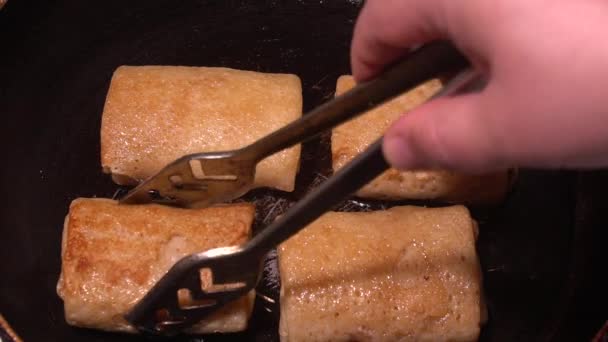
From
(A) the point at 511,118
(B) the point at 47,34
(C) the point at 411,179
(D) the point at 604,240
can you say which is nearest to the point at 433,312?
(C) the point at 411,179

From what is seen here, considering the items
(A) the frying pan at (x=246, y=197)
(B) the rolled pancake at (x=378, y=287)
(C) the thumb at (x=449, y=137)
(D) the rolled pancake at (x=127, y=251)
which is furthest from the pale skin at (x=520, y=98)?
(A) the frying pan at (x=246, y=197)

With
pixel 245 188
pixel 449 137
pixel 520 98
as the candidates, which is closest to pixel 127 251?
pixel 245 188

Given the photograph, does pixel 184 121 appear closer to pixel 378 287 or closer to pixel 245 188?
pixel 245 188

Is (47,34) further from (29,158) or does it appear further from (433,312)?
(433,312)

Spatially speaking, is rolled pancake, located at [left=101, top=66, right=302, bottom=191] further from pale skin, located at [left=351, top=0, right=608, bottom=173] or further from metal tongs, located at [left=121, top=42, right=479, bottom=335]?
pale skin, located at [left=351, top=0, right=608, bottom=173]

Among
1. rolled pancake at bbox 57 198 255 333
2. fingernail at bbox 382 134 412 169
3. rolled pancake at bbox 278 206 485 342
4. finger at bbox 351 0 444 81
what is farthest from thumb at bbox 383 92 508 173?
rolled pancake at bbox 57 198 255 333

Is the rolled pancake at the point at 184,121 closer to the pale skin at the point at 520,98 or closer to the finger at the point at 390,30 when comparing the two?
the finger at the point at 390,30
